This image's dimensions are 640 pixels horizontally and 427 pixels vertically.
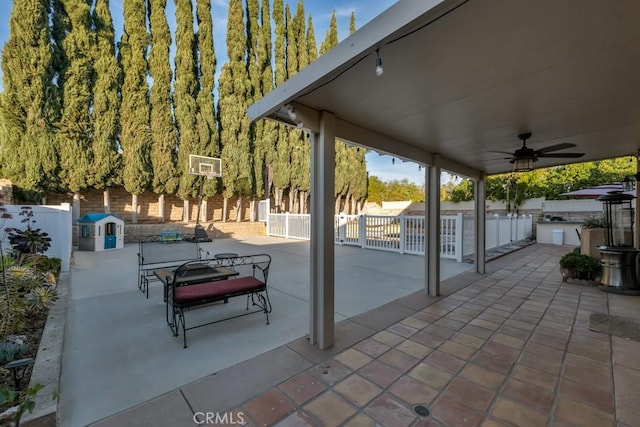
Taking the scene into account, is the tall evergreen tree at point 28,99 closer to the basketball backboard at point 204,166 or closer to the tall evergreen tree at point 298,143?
the basketball backboard at point 204,166

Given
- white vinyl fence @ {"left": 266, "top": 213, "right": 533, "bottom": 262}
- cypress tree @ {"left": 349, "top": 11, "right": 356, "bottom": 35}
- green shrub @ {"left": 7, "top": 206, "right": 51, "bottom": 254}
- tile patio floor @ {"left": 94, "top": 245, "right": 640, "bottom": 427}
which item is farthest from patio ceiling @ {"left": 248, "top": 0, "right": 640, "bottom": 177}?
cypress tree @ {"left": 349, "top": 11, "right": 356, "bottom": 35}

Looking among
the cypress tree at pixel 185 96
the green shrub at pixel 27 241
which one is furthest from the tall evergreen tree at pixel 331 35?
the green shrub at pixel 27 241

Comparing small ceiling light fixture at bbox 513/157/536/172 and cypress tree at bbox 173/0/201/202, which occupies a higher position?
cypress tree at bbox 173/0/201/202

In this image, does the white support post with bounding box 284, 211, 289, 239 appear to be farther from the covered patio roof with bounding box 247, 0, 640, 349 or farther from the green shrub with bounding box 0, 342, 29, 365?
the green shrub with bounding box 0, 342, 29, 365

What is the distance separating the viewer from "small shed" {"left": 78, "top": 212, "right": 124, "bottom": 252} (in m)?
8.02

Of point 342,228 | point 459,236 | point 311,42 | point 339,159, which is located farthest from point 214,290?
point 311,42

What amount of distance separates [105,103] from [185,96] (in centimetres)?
313

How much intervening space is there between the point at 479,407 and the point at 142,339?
3000mm

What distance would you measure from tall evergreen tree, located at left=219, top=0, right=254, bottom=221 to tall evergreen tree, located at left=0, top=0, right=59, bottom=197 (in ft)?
19.9

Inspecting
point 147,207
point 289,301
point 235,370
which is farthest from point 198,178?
point 235,370

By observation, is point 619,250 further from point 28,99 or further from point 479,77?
point 28,99

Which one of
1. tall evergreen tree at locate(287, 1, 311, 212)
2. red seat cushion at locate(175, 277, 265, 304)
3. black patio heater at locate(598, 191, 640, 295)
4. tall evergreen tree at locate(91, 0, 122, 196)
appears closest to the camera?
red seat cushion at locate(175, 277, 265, 304)

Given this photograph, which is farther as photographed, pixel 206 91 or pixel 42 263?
pixel 206 91

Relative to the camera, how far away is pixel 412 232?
7594 mm
